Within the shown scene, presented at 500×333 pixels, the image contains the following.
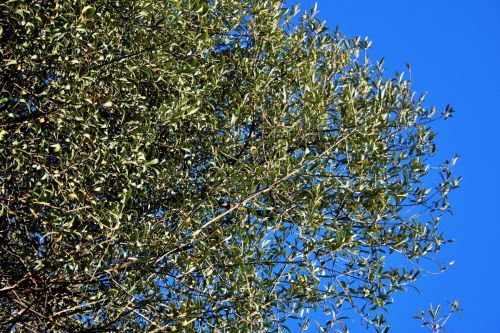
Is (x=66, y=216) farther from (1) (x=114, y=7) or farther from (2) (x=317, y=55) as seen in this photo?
(2) (x=317, y=55)

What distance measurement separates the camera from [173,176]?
270 inches

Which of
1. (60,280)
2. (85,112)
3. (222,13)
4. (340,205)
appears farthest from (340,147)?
(60,280)

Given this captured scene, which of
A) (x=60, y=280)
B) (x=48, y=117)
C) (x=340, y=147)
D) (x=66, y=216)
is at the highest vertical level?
(x=340, y=147)

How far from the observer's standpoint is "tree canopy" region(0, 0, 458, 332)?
19.6ft

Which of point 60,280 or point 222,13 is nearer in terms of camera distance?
point 60,280

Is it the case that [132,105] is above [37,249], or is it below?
above

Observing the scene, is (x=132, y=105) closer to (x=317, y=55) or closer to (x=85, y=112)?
(x=85, y=112)

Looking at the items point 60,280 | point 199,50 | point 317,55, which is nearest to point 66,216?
point 60,280

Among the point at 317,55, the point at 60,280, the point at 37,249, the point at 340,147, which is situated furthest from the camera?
the point at 317,55

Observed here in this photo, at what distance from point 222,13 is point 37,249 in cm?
320

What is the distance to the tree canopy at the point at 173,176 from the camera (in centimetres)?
598

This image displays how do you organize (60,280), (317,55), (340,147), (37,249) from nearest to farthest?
(60,280), (37,249), (340,147), (317,55)

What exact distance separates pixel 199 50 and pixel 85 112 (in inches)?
50.2

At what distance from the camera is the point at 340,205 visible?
670 centimetres
